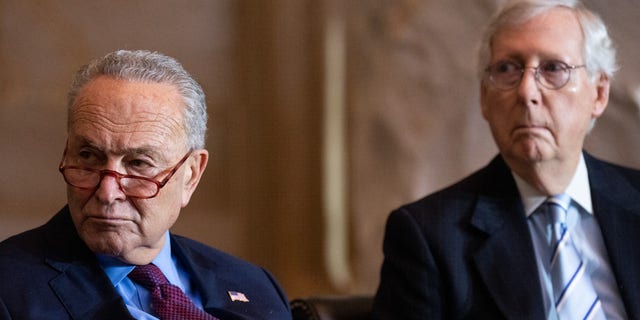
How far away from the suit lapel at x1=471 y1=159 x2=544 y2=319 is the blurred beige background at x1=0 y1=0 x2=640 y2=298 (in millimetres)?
1428

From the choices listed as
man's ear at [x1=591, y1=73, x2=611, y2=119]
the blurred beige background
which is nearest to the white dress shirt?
man's ear at [x1=591, y1=73, x2=611, y2=119]

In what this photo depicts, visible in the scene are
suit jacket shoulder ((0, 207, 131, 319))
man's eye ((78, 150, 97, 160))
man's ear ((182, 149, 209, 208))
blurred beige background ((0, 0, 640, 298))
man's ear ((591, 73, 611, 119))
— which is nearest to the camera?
suit jacket shoulder ((0, 207, 131, 319))

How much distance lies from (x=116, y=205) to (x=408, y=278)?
94 centimetres

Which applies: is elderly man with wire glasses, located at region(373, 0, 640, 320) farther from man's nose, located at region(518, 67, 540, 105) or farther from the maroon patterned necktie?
the maroon patterned necktie

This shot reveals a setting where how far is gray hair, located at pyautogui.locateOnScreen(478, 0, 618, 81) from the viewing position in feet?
9.62

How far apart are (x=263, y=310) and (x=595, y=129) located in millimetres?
2277

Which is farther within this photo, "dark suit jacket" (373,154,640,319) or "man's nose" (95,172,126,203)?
"dark suit jacket" (373,154,640,319)

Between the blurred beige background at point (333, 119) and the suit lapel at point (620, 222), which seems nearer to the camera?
the suit lapel at point (620, 222)

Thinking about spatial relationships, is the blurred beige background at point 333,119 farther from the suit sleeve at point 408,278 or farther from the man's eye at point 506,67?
the suit sleeve at point 408,278

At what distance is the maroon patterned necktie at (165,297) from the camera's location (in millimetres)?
2174

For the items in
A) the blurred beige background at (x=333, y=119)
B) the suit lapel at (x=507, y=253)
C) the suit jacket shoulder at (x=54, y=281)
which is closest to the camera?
the suit jacket shoulder at (x=54, y=281)

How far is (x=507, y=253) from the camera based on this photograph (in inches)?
109

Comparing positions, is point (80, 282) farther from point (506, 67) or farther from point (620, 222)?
point (620, 222)

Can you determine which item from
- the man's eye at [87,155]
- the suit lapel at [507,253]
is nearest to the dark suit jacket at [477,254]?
the suit lapel at [507,253]
